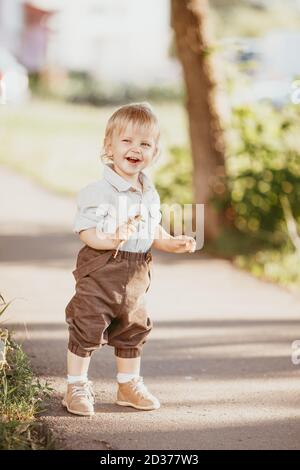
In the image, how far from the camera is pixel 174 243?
4539 millimetres

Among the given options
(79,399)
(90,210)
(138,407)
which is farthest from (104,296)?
(138,407)

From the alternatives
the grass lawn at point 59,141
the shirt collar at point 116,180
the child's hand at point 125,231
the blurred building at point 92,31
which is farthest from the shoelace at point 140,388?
the blurred building at point 92,31

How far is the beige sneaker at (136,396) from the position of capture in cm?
464

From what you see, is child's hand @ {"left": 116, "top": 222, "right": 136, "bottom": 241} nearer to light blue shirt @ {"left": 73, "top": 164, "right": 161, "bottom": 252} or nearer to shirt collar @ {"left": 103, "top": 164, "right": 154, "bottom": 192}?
light blue shirt @ {"left": 73, "top": 164, "right": 161, "bottom": 252}

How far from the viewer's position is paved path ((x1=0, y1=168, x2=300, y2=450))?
436 centimetres

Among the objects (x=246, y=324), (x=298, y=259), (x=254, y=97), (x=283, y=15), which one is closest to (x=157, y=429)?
(x=246, y=324)

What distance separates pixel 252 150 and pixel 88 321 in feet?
14.9

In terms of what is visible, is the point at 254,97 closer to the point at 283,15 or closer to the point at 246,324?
the point at 246,324

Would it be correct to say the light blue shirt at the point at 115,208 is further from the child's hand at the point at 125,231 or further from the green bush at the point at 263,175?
the green bush at the point at 263,175

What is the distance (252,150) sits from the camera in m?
8.66

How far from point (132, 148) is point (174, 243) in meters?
0.46

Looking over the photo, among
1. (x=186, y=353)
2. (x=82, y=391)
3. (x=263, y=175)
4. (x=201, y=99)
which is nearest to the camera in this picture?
(x=82, y=391)

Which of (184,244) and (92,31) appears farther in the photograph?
(92,31)

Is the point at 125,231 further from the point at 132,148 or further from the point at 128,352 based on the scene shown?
the point at 128,352
